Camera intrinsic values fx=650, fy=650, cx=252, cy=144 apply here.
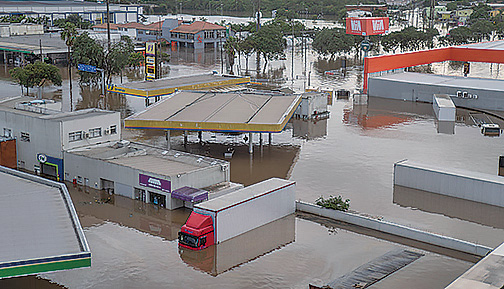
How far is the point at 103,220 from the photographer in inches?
1336

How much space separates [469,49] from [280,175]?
45.0 m

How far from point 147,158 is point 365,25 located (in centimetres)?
4197

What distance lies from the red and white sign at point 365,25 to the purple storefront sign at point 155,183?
148 feet

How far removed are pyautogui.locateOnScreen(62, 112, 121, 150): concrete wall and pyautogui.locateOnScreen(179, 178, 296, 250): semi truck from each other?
12777mm

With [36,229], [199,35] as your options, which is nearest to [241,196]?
[36,229]

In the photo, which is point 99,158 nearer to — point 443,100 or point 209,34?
point 443,100

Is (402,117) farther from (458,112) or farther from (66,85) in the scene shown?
(66,85)

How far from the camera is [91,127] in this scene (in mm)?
41438

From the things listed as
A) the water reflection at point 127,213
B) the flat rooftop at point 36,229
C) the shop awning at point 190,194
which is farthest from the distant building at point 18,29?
the flat rooftop at point 36,229

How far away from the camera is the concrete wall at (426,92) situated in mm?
63344

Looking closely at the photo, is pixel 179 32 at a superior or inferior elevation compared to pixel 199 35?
superior

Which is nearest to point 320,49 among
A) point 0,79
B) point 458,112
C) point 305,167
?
point 458,112

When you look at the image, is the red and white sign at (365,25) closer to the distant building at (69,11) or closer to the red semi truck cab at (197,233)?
the red semi truck cab at (197,233)

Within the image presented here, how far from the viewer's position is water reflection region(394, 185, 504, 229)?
111 feet
